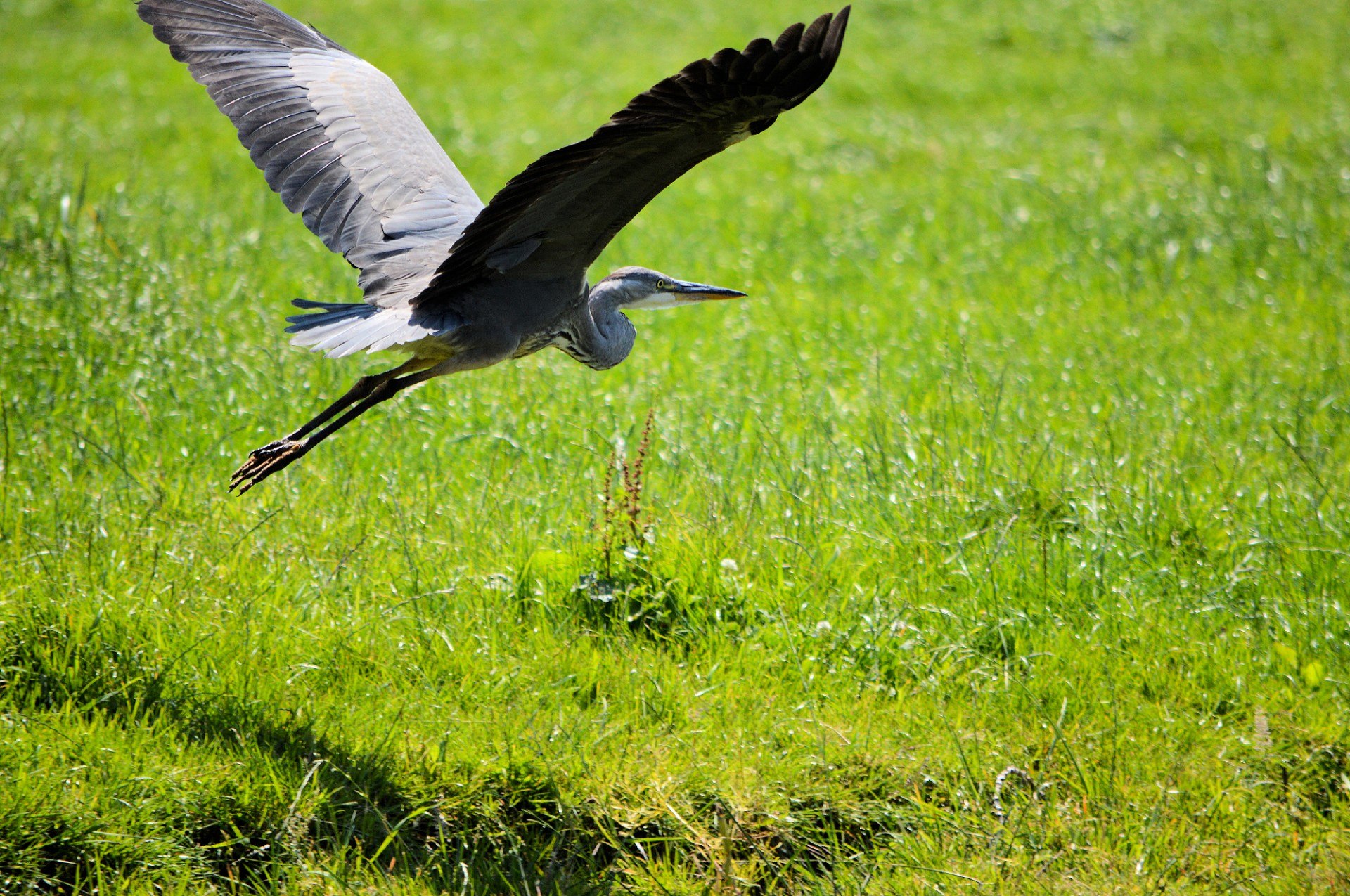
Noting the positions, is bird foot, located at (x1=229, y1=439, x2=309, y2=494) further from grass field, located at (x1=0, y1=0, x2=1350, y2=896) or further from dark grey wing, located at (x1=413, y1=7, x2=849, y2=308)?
dark grey wing, located at (x1=413, y1=7, x2=849, y2=308)

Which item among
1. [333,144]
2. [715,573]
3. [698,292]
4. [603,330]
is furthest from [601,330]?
[333,144]

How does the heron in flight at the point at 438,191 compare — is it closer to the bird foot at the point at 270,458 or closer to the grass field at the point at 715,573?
the bird foot at the point at 270,458

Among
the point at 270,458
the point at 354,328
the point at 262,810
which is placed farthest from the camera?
the point at 270,458

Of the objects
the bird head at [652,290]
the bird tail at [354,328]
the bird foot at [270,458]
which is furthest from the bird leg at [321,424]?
the bird head at [652,290]

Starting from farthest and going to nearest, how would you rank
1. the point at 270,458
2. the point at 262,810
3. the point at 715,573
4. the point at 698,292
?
the point at 698,292
the point at 715,573
the point at 270,458
the point at 262,810

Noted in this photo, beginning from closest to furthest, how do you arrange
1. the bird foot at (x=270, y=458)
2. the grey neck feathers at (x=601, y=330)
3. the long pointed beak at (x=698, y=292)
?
the bird foot at (x=270, y=458) < the grey neck feathers at (x=601, y=330) < the long pointed beak at (x=698, y=292)

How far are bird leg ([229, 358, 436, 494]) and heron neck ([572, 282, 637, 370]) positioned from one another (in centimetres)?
65

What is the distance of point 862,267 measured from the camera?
7.00m

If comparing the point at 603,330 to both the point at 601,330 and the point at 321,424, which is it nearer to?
the point at 601,330

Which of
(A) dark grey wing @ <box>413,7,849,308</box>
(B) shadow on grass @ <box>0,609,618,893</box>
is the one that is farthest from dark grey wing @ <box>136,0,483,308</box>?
(B) shadow on grass @ <box>0,609,618,893</box>

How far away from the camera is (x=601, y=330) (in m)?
4.59

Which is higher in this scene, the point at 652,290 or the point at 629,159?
the point at 629,159

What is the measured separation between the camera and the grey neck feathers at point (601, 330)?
14.7 ft

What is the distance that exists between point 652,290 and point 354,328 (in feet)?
4.60
